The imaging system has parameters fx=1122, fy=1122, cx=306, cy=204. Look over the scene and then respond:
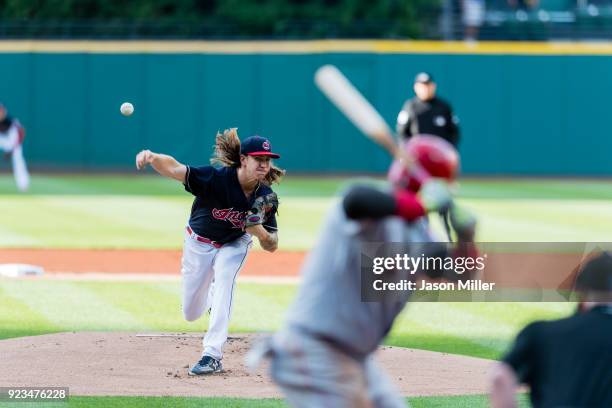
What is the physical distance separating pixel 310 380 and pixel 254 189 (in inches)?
152

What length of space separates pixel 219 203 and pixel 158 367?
1341 millimetres

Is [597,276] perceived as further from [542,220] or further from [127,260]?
[542,220]

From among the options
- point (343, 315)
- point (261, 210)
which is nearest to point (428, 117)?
point (261, 210)

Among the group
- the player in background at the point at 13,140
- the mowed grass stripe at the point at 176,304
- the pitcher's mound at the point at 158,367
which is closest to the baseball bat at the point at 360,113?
the pitcher's mound at the point at 158,367

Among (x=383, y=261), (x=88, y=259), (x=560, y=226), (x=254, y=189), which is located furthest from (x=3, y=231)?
(x=383, y=261)

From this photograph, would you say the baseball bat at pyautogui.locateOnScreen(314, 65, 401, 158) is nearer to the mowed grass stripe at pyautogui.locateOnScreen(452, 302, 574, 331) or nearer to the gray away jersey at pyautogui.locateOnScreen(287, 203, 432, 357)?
the gray away jersey at pyautogui.locateOnScreen(287, 203, 432, 357)

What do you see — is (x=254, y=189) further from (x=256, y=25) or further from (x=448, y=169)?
(x=256, y=25)

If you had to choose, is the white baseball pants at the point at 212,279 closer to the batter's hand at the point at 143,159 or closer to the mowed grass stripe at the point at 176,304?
the batter's hand at the point at 143,159

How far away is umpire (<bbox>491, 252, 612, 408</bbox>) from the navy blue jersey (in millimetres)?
4206

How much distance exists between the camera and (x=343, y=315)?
446 cm

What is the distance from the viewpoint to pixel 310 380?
4562mm

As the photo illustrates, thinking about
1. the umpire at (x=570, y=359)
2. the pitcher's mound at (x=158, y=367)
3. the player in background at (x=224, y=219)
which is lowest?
the pitcher's mound at (x=158, y=367)

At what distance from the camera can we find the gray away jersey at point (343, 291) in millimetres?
4352

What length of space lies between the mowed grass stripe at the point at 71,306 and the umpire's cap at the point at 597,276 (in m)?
6.49
